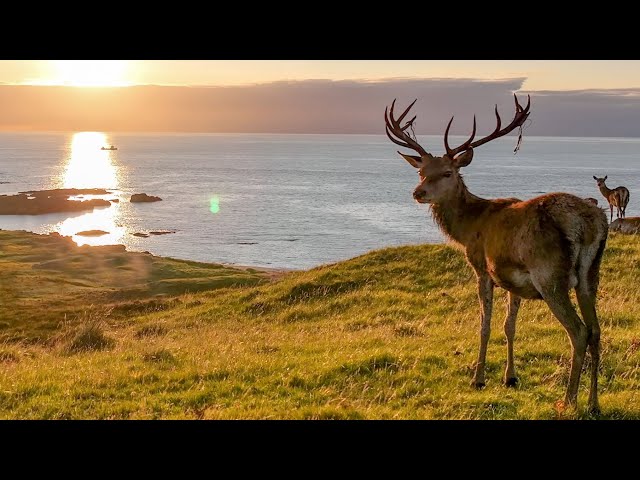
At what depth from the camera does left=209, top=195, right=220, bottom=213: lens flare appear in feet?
452

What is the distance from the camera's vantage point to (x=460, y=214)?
10.5 meters

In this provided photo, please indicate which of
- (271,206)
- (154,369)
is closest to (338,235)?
(271,206)

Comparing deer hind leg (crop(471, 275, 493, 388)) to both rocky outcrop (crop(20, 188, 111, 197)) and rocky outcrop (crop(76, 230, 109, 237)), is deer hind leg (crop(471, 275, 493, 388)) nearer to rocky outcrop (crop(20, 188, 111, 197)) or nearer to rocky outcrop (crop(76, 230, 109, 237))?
rocky outcrop (crop(76, 230, 109, 237))

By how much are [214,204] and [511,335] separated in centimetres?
13988

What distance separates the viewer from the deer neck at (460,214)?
10.3m

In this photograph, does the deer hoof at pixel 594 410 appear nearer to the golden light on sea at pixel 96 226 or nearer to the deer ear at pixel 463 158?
the deer ear at pixel 463 158

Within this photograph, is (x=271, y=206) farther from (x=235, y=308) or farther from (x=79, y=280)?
(x=235, y=308)

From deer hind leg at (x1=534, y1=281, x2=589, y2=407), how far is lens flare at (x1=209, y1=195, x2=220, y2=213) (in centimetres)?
13025

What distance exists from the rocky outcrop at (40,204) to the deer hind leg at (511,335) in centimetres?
13202

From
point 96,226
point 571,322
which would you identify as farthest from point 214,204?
point 571,322

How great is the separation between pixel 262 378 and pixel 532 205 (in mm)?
5502

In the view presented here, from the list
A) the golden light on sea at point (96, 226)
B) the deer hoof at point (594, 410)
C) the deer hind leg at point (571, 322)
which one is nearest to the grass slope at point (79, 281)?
the golden light on sea at point (96, 226)

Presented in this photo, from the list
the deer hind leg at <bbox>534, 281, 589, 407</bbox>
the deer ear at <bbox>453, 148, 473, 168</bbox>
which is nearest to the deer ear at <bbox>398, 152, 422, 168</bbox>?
the deer ear at <bbox>453, 148, 473, 168</bbox>

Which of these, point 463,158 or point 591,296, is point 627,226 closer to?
point 463,158
